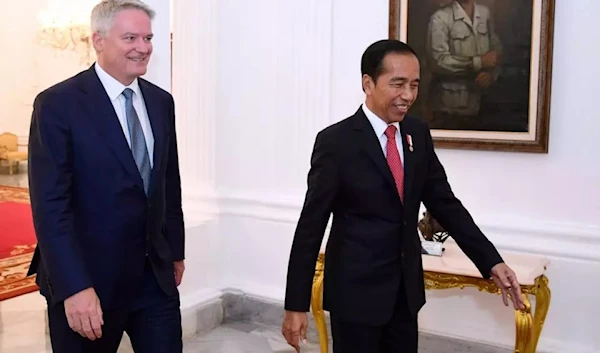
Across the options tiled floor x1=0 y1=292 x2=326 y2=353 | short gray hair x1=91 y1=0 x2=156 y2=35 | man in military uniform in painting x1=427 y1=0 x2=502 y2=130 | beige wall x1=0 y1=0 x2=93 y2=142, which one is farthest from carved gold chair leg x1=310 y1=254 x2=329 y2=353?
beige wall x1=0 y1=0 x2=93 y2=142

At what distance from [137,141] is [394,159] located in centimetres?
93

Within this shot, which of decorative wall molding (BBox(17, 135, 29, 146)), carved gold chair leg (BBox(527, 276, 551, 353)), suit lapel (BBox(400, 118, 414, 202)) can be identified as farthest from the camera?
decorative wall molding (BBox(17, 135, 29, 146))

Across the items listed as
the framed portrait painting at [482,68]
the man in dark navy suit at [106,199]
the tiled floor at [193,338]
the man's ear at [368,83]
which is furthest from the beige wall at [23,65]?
the man's ear at [368,83]

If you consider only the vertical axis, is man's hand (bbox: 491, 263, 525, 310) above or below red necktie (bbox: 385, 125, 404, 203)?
below

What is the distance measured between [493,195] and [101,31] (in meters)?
2.75

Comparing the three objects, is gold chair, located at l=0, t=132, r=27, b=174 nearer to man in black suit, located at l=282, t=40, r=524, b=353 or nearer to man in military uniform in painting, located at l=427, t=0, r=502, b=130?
man in military uniform in painting, located at l=427, t=0, r=502, b=130

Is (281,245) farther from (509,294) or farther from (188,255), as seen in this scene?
(509,294)

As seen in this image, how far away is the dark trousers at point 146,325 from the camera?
2.47 metres

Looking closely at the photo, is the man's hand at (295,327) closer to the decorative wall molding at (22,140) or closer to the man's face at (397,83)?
the man's face at (397,83)

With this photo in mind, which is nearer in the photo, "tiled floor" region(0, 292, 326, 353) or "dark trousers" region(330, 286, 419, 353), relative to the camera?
"dark trousers" region(330, 286, 419, 353)

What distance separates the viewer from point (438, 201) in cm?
266

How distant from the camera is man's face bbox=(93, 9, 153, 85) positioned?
238 centimetres

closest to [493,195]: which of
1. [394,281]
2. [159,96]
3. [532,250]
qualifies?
[532,250]

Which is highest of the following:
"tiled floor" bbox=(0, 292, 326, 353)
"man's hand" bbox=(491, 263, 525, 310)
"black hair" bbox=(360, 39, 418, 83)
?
"black hair" bbox=(360, 39, 418, 83)
